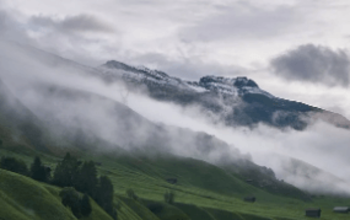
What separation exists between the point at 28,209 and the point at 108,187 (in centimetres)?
4119

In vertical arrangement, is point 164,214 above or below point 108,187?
below

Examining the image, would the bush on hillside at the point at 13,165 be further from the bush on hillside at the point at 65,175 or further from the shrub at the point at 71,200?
the shrub at the point at 71,200

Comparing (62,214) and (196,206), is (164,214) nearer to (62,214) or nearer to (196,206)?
(196,206)

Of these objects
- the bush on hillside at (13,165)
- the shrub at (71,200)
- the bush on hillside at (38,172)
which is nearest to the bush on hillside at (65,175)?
the bush on hillside at (38,172)

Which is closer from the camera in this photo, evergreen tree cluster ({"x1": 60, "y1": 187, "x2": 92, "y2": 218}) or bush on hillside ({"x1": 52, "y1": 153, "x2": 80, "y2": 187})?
evergreen tree cluster ({"x1": 60, "y1": 187, "x2": 92, "y2": 218})

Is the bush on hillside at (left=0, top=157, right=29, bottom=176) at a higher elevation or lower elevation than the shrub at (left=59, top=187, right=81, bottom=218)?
higher

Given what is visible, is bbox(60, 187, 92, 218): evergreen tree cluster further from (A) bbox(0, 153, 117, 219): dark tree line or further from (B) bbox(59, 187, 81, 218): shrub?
(A) bbox(0, 153, 117, 219): dark tree line

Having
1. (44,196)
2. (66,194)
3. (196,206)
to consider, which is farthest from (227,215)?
(44,196)

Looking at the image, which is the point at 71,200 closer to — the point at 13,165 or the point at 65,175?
the point at 65,175

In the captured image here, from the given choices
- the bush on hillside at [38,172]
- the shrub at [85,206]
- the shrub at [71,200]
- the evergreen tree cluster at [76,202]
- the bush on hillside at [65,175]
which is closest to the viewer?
the shrub at [71,200]

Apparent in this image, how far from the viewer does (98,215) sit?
10662cm

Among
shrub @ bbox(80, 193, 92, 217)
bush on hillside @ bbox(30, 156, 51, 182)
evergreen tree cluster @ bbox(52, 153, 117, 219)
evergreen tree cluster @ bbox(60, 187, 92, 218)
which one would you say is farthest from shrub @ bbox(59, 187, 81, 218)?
bush on hillside @ bbox(30, 156, 51, 182)

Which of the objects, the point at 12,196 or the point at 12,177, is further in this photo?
the point at 12,177

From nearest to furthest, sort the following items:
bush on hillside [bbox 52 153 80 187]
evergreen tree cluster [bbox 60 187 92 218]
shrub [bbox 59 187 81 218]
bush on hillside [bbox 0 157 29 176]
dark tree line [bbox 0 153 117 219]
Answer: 1. shrub [bbox 59 187 81 218]
2. evergreen tree cluster [bbox 60 187 92 218]
3. dark tree line [bbox 0 153 117 219]
4. bush on hillside [bbox 0 157 29 176]
5. bush on hillside [bbox 52 153 80 187]
